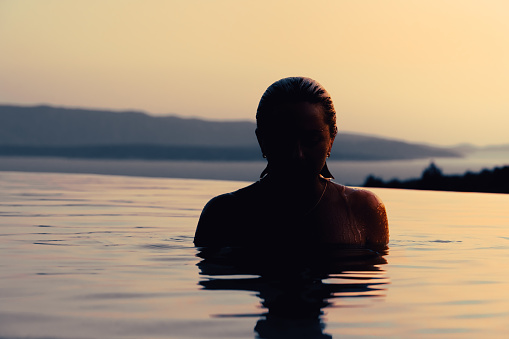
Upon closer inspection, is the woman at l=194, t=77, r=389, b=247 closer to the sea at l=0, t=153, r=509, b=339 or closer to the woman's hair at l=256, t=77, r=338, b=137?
the woman's hair at l=256, t=77, r=338, b=137

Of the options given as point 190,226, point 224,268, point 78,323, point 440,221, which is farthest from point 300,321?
point 440,221

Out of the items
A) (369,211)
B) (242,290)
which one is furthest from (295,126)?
(242,290)

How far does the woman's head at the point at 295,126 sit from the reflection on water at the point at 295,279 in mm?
653

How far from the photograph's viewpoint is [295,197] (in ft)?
17.9

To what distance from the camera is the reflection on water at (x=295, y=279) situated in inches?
137

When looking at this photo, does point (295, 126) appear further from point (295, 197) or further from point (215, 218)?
point (215, 218)

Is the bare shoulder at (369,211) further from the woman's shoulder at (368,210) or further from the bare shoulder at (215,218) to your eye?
the bare shoulder at (215,218)

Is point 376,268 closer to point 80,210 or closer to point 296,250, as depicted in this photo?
point 296,250

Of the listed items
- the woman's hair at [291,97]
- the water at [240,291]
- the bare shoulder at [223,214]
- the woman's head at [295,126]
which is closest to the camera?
the water at [240,291]

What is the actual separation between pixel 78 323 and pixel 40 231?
538 cm

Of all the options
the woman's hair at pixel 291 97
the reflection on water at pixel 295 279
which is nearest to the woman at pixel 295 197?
the woman's hair at pixel 291 97

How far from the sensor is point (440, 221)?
1220 cm

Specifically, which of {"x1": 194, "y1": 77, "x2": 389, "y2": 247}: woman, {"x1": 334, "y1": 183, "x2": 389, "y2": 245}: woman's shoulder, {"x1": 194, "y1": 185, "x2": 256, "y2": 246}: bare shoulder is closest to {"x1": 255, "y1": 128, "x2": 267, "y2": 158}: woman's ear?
{"x1": 194, "y1": 77, "x2": 389, "y2": 247}: woman

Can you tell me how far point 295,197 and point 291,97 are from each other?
766 mm
